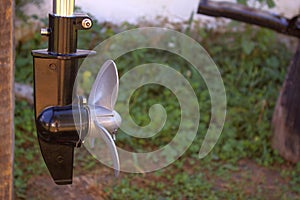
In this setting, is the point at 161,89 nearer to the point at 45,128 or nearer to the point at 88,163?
the point at 88,163

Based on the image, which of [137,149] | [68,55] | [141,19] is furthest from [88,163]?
[68,55]

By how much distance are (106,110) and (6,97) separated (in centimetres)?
36

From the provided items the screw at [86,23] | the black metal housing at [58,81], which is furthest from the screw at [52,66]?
the screw at [86,23]

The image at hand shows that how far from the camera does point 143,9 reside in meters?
4.87

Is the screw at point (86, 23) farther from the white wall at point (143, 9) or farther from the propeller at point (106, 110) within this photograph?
the white wall at point (143, 9)

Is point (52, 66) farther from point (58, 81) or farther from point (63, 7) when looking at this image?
point (63, 7)

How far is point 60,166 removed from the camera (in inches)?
65.6

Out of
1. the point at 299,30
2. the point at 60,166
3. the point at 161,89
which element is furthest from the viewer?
the point at 161,89

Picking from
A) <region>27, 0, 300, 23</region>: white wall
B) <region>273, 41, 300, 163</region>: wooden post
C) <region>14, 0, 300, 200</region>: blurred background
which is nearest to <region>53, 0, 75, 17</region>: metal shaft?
<region>14, 0, 300, 200</region>: blurred background

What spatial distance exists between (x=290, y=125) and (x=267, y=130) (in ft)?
0.96

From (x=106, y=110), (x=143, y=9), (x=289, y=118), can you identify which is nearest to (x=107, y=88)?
(x=106, y=110)

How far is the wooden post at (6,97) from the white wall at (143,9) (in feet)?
9.21

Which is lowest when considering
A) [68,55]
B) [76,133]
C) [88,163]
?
[88,163]

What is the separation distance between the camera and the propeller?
1557 mm
